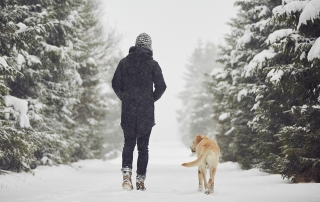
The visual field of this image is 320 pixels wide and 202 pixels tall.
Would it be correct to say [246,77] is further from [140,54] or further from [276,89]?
[140,54]

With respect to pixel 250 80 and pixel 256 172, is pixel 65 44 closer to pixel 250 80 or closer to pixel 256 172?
pixel 250 80

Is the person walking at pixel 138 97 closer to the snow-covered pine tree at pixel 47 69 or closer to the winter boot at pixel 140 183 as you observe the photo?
the winter boot at pixel 140 183

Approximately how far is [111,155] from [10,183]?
20.6 m

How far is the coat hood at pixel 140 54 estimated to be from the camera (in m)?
4.98

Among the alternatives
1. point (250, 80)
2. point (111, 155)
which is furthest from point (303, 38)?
point (111, 155)

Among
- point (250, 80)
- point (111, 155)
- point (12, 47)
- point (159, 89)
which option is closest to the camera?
point (159, 89)

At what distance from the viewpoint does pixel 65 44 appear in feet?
32.7

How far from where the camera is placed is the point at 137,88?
4.89 meters

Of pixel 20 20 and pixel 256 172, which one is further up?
pixel 20 20

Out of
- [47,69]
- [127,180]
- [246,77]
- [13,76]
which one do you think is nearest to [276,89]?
[246,77]

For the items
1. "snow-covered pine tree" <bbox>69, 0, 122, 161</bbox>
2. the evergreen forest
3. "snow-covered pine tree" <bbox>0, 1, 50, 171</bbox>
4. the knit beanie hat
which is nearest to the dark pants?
the knit beanie hat

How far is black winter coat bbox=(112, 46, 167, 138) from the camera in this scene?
4.80 metres

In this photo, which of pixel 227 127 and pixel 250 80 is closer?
pixel 250 80

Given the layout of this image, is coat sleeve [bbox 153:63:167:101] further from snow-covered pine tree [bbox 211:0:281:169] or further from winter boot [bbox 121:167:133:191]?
snow-covered pine tree [bbox 211:0:281:169]
